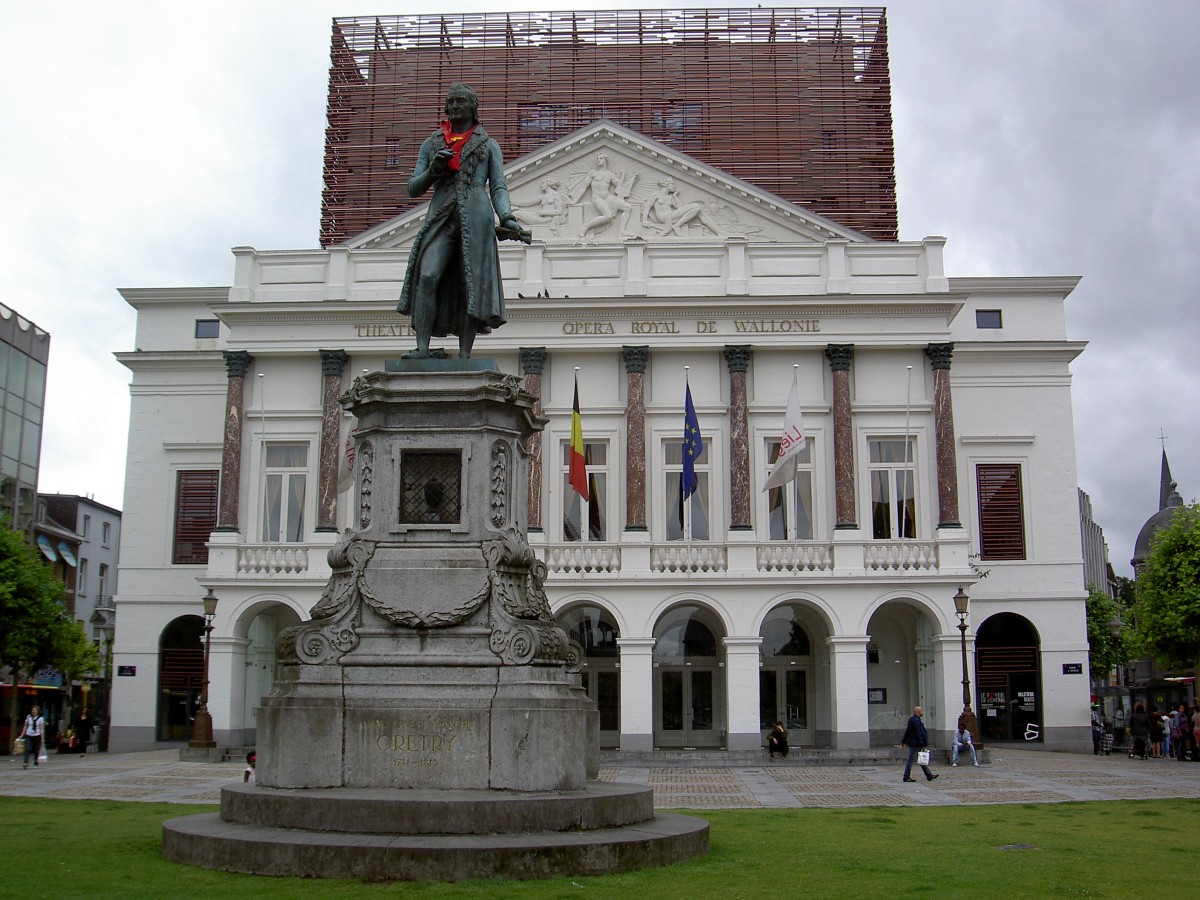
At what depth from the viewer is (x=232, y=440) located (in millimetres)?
37781

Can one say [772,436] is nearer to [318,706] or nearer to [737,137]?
[737,137]

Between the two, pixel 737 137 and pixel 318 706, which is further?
pixel 737 137

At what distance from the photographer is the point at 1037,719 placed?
38.0 metres

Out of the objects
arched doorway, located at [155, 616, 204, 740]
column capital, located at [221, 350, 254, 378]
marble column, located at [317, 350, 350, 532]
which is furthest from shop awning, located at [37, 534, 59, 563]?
marble column, located at [317, 350, 350, 532]

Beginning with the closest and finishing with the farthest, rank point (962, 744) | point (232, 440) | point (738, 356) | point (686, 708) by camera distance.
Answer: point (962, 744)
point (738, 356)
point (686, 708)
point (232, 440)

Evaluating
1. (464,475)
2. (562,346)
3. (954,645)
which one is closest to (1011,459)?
(954,645)

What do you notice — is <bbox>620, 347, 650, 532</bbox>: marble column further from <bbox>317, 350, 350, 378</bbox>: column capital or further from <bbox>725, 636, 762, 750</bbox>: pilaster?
<bbox>317, 350, 350, 378</bbox>: column capital

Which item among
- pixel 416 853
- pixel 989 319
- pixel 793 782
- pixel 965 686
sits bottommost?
pixel 793 782

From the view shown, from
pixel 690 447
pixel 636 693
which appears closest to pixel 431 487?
pixel 690 447

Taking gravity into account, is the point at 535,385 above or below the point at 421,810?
above

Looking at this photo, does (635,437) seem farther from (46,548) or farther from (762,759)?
(46,548)

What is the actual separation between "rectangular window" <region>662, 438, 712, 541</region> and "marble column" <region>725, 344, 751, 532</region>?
3.95ft

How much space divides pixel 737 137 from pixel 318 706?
1732 inches

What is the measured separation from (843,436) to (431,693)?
27.2 m
